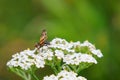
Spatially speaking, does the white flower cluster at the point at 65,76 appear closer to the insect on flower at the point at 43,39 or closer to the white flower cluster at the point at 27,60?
the white flower cluster at the point at 27,60

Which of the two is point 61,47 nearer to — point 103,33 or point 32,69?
point 32,69

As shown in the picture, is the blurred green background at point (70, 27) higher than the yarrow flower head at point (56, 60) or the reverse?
higher

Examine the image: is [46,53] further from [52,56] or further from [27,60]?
[27,60]

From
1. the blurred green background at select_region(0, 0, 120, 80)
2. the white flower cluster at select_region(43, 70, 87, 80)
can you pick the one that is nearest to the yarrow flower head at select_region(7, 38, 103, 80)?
the white flower cluster at select_region(43, 70, 87, 80)

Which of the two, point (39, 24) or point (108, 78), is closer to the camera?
point (108, 78)

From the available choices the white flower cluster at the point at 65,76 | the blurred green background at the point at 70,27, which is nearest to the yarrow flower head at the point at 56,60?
the white flower cluster at the point at 65,76

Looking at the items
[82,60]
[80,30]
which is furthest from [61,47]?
[80,30]
